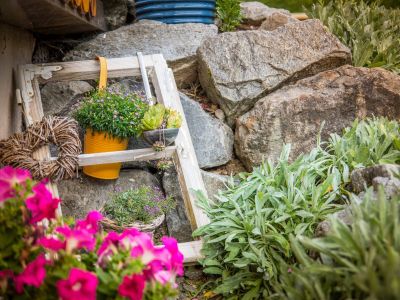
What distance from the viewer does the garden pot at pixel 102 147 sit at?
9.66 ft

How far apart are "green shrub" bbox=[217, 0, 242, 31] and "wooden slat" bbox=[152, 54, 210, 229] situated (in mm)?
1406

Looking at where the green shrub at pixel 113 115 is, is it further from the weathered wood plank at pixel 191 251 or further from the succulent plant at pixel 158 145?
the weathered wood plank at pixel 191 251

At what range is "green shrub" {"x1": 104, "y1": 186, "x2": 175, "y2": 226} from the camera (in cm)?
275

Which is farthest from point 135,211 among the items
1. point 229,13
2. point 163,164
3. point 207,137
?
point 229,13

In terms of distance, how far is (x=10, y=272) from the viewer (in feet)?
4.44

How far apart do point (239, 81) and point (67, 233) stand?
7.96ft

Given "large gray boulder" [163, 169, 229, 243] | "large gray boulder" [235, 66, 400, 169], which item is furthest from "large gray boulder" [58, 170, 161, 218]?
"large gray boulder" [235, 66, 400, 169]

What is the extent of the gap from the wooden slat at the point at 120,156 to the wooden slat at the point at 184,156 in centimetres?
10

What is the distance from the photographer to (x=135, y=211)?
2766 mm

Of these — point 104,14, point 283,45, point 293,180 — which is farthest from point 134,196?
point 104,14

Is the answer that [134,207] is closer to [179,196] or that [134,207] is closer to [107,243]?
[179,196]

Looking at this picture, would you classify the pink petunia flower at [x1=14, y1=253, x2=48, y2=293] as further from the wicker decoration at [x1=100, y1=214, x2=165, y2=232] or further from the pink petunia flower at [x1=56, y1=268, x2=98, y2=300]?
the wicker decoration at [x1=100, y1=214, x2=165, y2=232]

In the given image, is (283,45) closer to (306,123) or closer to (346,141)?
(306,123)

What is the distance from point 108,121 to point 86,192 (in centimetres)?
56
